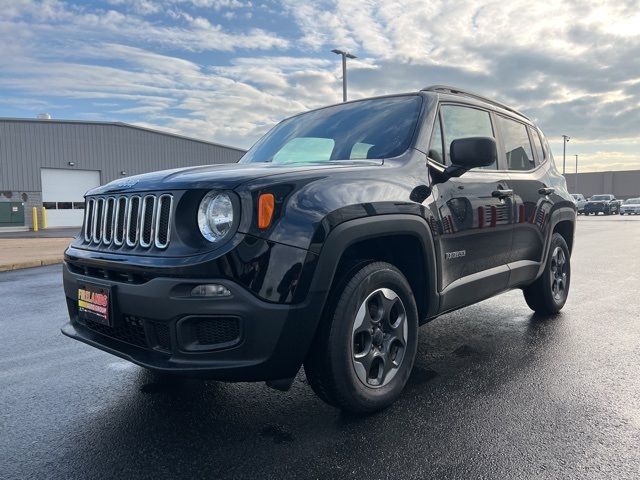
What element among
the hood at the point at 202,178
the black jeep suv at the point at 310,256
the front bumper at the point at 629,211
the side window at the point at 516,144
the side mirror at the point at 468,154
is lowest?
the front bumper at the point at 629,211

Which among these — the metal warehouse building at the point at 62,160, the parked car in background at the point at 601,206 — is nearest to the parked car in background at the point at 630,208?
the parked car in background at the point at 601,206

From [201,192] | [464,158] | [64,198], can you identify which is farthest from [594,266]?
[64,198]

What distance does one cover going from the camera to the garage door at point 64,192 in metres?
31.7

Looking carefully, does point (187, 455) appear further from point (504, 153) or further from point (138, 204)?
point (504, 153)

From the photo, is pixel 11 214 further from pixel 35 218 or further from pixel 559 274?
pixel 559 274

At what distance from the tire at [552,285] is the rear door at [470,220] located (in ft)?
3.79

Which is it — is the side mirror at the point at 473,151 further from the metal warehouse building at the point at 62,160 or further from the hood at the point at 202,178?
the metal warehouse building at the point at 62,160

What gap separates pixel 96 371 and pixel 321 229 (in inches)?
89.2

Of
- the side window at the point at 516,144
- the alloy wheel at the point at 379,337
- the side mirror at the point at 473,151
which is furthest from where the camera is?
the side window at the point at 516,144

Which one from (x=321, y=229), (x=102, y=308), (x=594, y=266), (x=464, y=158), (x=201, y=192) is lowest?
(x=594, y=266)

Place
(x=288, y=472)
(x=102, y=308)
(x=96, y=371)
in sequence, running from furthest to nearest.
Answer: (x=96, y=371), (x=102, y=308), (x=288, y=472)

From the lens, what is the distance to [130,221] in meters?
2.75

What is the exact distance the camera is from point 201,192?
250cm

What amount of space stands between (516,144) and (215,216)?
3.20m
